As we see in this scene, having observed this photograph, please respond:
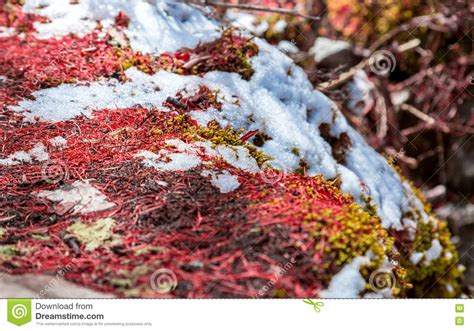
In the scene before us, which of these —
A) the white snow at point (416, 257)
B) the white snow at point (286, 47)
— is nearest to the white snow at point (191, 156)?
the white snow at point (416, 257)

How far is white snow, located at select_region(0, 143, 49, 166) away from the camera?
7.54 ft

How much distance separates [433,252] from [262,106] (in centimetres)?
147

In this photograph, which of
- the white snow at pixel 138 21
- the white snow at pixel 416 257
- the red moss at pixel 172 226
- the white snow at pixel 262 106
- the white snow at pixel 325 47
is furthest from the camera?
the white snow at pixel 325 47

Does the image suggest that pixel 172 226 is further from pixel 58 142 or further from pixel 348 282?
pixel 58 142

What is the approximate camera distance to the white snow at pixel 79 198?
1.98 m

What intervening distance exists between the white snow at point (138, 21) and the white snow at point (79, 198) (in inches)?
50.9

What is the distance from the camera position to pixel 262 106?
2764mm

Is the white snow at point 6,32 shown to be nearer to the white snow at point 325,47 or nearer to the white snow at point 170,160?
the white snow at point 170,160

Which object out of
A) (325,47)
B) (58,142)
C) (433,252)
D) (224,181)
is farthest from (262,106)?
(325,47)

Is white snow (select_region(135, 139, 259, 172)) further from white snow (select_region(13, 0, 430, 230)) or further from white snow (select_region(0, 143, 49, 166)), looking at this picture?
white snow (select_region(0, 143, 49, 166))

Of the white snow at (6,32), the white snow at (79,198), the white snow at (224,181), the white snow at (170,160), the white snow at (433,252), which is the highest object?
the white snow at (224,181)

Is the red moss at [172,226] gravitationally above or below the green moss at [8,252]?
above
